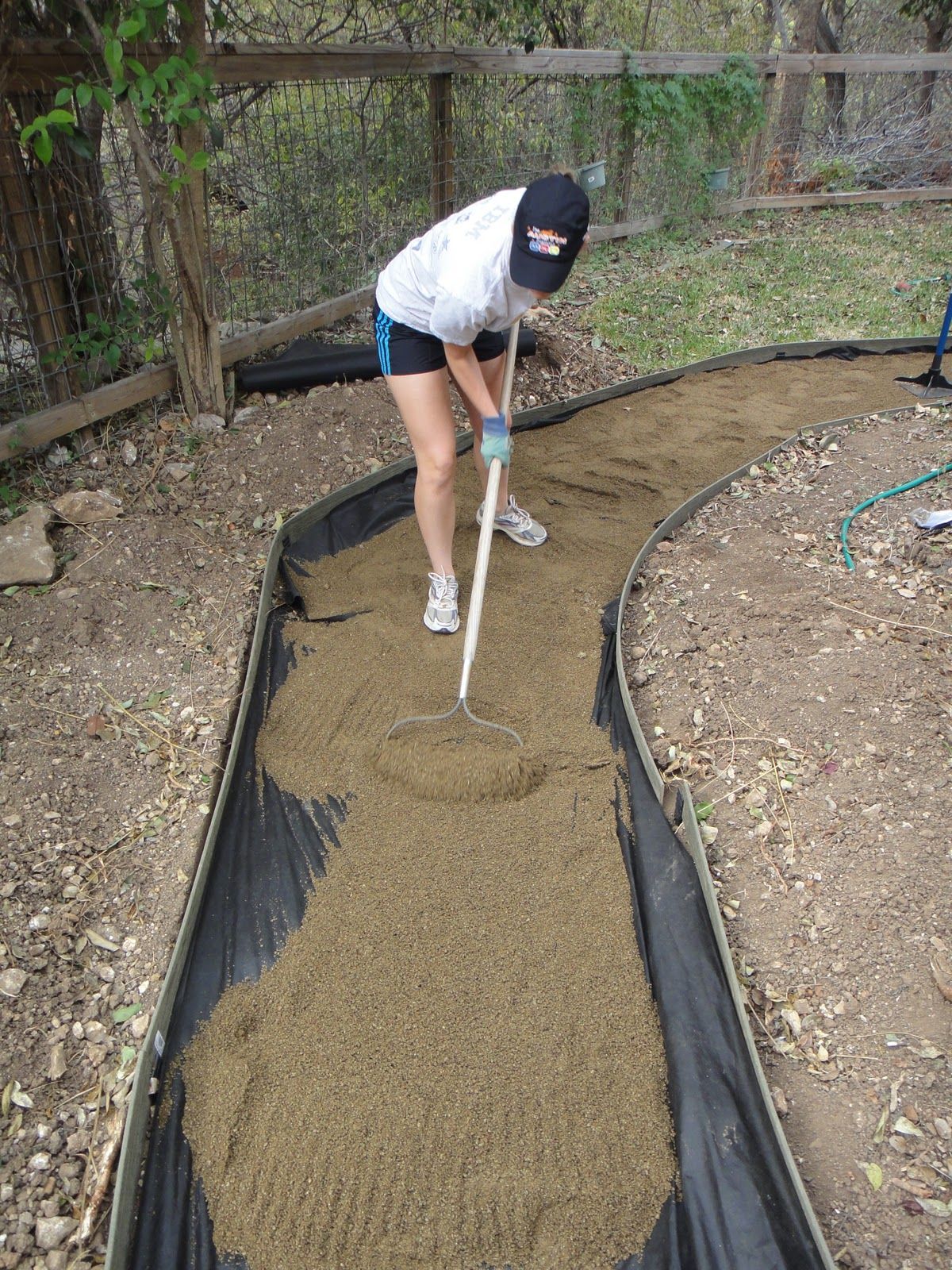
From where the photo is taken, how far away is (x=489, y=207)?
7.08 feet

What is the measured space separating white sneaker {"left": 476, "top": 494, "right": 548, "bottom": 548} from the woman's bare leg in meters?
0.55

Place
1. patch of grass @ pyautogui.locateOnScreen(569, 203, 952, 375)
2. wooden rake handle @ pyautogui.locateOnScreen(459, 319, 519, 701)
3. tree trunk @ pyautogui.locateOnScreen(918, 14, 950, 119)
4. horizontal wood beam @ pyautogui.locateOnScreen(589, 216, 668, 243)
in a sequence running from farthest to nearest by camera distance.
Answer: tree trunk @ pyautogui.locateOnScreen(918, 14, 950, 119), horizontal wood beam @ pyautogui.locateOnScreen(589, 216, 668, 243), patch of grass @ pyautogui.locateOnScreen(569, 203, 952, 375), wooden rake handle @ pyautogui.locateOnScreen(459, 319, 519, 701)

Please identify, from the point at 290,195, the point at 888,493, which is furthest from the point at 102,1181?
the point at 290,195

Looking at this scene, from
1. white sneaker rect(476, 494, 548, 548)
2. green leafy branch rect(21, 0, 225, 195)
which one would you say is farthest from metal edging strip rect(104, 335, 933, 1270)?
green leafy branch rect(21, 0, 225, 195)

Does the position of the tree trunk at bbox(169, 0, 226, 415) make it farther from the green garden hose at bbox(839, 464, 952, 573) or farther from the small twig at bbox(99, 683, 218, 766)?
the green garden hose at bbox(839, 464, 952, 573)

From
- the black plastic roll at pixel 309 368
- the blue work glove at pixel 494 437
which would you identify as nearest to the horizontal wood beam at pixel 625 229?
the black plastic roll at pixel 309 368

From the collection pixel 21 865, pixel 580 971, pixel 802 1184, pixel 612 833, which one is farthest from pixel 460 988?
pixel 21 865

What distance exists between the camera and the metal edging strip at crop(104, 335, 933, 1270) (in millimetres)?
1456

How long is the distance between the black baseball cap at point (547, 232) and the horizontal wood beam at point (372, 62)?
192 centimetres

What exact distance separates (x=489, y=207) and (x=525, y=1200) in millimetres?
2169

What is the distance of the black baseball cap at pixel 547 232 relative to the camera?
74.0 inches

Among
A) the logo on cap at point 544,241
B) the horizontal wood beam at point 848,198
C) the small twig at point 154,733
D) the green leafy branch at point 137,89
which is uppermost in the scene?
the green leafy branch at point 137,89

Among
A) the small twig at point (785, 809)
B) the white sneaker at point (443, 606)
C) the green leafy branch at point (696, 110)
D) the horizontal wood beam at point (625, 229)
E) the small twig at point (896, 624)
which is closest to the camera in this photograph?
the small twig at point (785, 809)

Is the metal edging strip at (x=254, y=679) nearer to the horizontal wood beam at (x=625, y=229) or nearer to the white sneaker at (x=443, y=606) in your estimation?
the white sneaker at (x=443, y=606)
